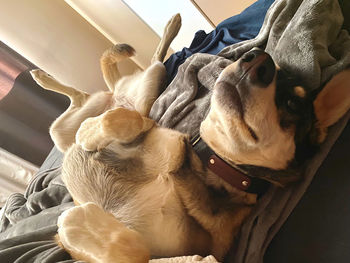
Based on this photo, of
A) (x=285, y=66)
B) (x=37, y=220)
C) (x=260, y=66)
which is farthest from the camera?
(x=37, y=220)

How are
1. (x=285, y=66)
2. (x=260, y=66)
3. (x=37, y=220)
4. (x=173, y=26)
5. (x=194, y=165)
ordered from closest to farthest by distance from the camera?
(x=260, y=66) < (x=285, y=66) < (x=194, y=165) < (x=37, y=220) < (x=173, y=26)

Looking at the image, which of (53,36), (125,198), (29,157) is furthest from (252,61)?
(29,157)

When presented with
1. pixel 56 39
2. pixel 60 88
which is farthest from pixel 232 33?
pixel 56 39

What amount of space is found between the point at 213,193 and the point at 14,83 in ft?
6.99

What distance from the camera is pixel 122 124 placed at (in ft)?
3.82

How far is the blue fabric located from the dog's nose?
0.67m

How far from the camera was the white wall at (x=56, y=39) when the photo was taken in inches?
95.7

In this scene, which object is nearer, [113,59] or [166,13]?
[113,59]

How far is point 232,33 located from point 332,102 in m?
0.84

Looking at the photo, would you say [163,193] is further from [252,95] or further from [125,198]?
[252,95]

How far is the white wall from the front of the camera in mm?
2432

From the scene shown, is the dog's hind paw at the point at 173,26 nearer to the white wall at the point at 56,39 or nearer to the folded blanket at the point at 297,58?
the folded blanket at the point at 297,58

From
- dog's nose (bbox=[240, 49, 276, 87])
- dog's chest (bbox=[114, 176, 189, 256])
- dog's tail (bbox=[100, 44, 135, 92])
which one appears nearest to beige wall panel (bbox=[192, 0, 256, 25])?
dog's tail (bbox=[100, 44, 135, 92])

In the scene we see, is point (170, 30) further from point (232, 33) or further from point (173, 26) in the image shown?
point (232, 33)
